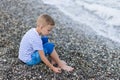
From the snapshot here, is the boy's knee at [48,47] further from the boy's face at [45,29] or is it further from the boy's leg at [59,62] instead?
the boy's face at [45,29]

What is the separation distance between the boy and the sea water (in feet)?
13.3

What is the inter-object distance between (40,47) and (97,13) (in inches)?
320

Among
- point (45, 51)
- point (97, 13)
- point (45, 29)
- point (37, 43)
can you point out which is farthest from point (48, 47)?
point (97, 13)

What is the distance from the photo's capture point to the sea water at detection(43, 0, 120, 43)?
12055mm

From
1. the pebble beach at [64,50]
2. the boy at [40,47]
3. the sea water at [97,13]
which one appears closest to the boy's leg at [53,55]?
the boy at [40,47]

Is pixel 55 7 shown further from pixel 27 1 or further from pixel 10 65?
pixel 10 65

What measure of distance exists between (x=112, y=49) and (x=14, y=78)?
3.58 meters

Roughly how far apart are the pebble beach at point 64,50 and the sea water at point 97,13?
2.35 ft

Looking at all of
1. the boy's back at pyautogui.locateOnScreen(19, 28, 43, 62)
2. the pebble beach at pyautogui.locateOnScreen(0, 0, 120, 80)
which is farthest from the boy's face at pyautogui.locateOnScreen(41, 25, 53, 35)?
the pebble beach at pyautogui.locateOnScreen(0, 0, 120, 80)

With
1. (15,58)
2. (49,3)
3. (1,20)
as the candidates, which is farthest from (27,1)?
(15,58)

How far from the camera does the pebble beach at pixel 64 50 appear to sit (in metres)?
6.98

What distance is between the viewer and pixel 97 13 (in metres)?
14.6

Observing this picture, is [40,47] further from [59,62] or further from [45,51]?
[59,62]

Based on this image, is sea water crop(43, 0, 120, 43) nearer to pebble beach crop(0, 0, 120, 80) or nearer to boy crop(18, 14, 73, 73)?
pebble beach crop(0, 0, 120, 80)
